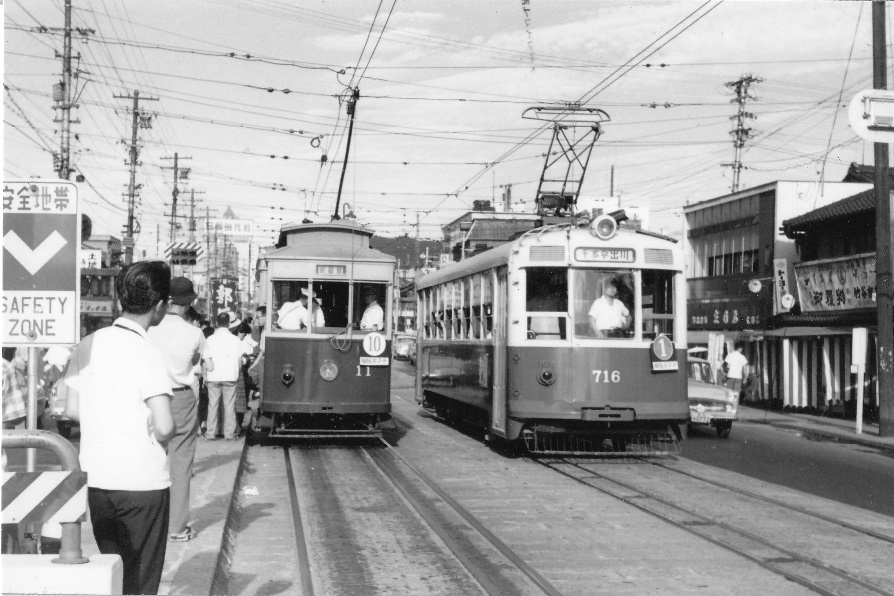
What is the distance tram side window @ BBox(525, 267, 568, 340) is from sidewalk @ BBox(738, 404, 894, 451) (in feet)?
28.6

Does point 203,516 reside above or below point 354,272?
below

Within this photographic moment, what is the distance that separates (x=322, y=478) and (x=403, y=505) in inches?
89.0

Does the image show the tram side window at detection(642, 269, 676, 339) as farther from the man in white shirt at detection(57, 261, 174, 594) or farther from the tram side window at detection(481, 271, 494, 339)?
the man in white shirt at detection(57, 261, 174, 594)

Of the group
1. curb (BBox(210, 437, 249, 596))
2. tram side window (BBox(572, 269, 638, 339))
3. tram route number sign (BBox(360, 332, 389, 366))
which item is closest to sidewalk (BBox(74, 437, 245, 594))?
curb (BBox(210, 437, 249, 596))

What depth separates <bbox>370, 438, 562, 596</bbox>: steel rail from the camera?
688cm

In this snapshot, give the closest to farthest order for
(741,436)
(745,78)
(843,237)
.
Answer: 1. (741,436)
2. (843,237)
3. (745,78)

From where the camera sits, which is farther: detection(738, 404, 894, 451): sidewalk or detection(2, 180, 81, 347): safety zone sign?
detection(738, 404, 894, 451): sidewalk

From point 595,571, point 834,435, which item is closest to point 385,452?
point 595,571

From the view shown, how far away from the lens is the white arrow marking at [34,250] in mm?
5254

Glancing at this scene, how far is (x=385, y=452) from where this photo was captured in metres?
15.0

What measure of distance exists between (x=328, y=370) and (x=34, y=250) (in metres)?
9.59

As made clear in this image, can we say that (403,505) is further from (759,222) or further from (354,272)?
(759,222)

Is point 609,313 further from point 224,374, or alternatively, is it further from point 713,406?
point 713,406

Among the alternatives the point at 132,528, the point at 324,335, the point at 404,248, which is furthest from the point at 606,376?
the point at 404,248
